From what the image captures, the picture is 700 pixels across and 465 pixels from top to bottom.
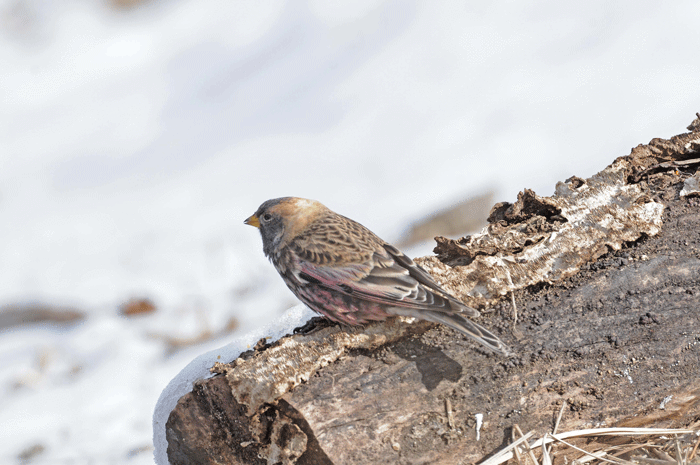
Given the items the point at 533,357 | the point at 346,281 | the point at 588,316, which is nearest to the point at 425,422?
the point at 533,357

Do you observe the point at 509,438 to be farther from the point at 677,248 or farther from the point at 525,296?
the point at 677,248

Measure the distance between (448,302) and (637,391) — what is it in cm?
79

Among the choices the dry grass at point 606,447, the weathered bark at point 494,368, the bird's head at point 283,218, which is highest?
the bird's head at point 283,218

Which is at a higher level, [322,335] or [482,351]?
[322,335]

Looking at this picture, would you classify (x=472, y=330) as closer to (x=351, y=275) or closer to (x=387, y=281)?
(x=387, y=281)

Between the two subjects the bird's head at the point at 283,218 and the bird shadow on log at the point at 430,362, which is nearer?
the bird shadow on log at the point at 430,362

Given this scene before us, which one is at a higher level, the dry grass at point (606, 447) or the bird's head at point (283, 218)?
the bird's head at point (283, 218)

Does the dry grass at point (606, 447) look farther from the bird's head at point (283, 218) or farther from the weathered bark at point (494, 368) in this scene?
the bird's head at point (283, 218)

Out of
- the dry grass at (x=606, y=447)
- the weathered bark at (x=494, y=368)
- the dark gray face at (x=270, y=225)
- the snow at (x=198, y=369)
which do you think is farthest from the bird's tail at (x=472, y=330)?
the dark gray face at (x=270, y=225)

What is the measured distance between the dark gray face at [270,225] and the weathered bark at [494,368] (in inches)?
23.7

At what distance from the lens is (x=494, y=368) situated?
1.94m

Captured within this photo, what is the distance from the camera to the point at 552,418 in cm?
192

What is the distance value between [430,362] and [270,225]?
1050 mm

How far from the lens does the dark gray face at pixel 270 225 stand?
2.50 metres
